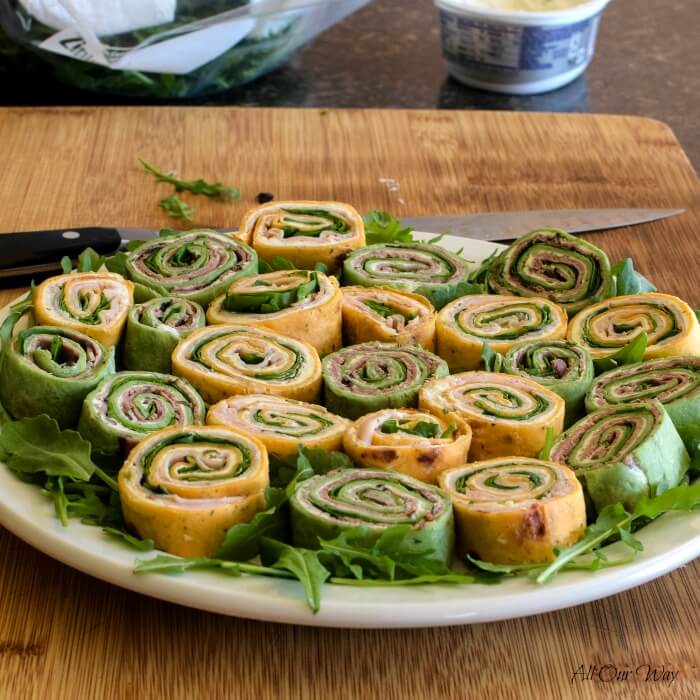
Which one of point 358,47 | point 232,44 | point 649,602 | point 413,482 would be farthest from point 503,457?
point 358,47

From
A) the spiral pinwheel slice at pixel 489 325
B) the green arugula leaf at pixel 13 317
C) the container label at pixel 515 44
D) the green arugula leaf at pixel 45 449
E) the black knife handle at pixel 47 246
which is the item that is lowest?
the container label at pixel 515 44

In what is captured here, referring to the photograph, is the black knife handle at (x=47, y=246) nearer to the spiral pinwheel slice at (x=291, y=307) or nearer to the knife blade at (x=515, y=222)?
the spiral pinwheel slice at (x=291, y=307)

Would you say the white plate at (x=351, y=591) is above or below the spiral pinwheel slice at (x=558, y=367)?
above

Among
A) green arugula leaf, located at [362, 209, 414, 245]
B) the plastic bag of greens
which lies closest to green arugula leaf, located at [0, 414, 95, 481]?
green arugula leaf, located at [362, 209, 414, 245]

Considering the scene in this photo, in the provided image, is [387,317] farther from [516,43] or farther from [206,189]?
[516,43]

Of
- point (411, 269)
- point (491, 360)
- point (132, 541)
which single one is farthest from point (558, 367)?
point (132, 541)

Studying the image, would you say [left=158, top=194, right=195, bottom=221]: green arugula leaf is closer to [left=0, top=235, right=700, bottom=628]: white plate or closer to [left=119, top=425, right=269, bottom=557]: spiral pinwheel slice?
[left=119, top=425, right=269, bottom=557]: spiral pinwheel slice

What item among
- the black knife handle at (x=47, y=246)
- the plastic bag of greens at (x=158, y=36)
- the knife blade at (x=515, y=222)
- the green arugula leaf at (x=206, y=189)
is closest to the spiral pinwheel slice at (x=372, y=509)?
the black knife handle at (x=47, y=246)

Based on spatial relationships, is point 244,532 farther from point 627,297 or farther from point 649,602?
point 627,297
